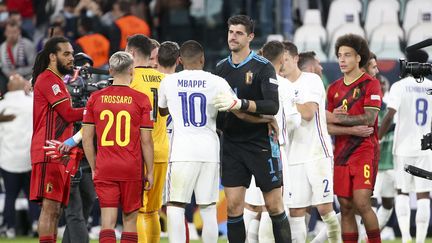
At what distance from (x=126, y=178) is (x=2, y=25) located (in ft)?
31.6

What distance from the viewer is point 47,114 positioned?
11242 millimetres

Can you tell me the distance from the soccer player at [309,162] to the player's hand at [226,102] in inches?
72.4

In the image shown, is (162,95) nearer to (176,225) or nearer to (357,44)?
(176,225)

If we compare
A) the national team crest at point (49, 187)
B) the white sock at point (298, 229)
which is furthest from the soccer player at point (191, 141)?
the white sock at point (298, 229)

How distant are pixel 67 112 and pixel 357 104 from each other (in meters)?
2.91

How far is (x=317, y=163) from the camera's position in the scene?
40.3 feet

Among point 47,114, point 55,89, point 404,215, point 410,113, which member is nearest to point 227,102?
point 55,89

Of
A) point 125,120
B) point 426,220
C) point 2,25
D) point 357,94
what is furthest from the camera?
point 2,25

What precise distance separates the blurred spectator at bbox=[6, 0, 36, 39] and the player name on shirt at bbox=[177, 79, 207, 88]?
9569mm

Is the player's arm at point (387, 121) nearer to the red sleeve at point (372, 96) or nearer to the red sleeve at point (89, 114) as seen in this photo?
the red sleeve at point (372, 96)

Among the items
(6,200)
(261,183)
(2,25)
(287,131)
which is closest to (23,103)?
(6,200)

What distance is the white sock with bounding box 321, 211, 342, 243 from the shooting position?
12305 mm

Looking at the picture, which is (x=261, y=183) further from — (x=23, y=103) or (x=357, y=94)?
(x=23, y=103)

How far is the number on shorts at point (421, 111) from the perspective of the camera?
14.2 metres
